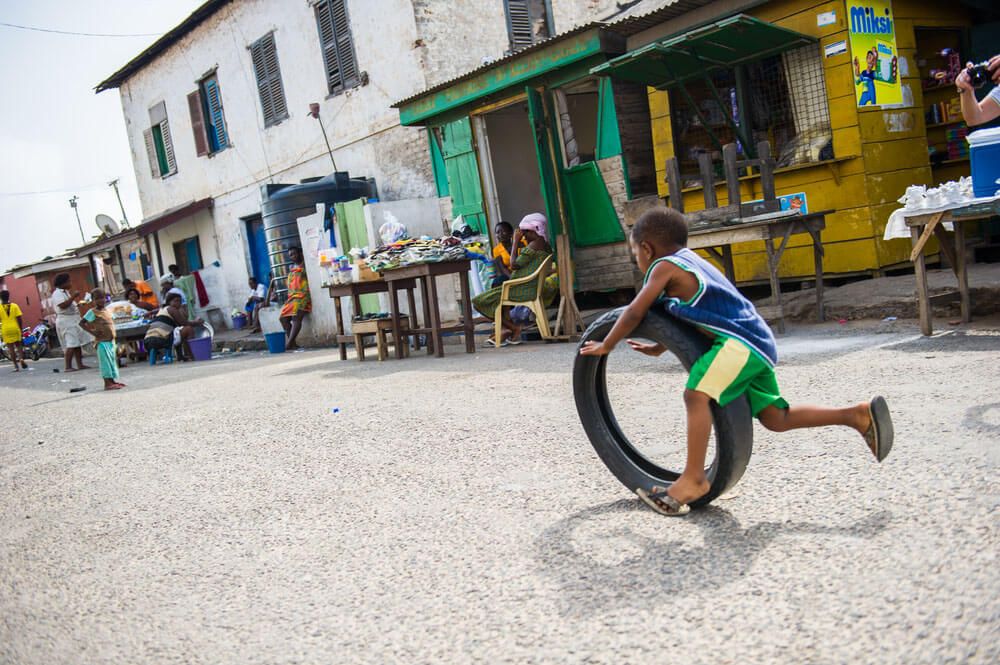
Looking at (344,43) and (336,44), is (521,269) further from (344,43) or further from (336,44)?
(336,44)

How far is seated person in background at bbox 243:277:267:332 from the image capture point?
59.4ft

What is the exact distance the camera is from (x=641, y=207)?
842cm

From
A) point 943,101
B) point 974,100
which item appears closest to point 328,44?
point 943,101

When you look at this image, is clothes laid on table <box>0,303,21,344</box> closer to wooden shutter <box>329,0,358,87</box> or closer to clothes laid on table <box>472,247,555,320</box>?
wooden shutter <box>329,0,358,87</box>

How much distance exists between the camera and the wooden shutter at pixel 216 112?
18812mm

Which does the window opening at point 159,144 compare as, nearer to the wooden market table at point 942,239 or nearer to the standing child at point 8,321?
the standing child at point 8,321

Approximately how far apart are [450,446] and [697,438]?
199 cm

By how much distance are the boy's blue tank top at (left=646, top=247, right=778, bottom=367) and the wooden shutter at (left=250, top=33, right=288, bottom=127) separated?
1544cm

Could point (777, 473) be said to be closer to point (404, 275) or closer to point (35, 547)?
point (35, 547)

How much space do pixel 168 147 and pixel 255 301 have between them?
6.43 metres

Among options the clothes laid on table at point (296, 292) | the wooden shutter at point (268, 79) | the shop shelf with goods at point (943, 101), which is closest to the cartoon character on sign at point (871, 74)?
the shop shelf with goods at point (943, 101)

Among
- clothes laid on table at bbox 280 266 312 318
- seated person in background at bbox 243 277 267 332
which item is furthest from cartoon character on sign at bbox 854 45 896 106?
seated person in background at bbox 243 277 267 332

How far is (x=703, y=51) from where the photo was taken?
8250 mm

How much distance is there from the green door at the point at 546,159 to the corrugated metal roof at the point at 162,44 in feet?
34.7
